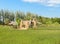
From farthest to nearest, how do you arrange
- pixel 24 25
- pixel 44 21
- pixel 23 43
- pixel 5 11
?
pixel 5 11, pixel 44 21, pixel 24 25, pixel 23 43

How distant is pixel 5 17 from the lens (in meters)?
37.2

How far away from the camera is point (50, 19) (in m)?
35.2

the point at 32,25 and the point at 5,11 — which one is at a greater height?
the point at 5,11

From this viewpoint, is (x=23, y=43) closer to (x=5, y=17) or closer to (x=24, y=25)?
(x=24, y=25)

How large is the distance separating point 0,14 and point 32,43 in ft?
91.5

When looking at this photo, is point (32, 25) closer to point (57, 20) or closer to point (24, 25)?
point (24, 25)

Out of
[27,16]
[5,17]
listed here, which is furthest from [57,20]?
[5,17]

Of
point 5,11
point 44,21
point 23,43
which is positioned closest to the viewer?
point 23,43

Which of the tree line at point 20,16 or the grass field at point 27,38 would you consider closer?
the grass field at point 27,38

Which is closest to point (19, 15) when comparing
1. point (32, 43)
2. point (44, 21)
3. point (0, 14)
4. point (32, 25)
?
point (0, 14)

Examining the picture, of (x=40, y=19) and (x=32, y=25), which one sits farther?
(x=40, y=19)

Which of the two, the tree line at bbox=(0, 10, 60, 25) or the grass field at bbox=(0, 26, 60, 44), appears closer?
the grass field at bbox=(0, 26, 60, 44)

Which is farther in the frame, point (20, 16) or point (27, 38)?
point (20, 16)

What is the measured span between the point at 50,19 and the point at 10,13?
9048 millimetres
